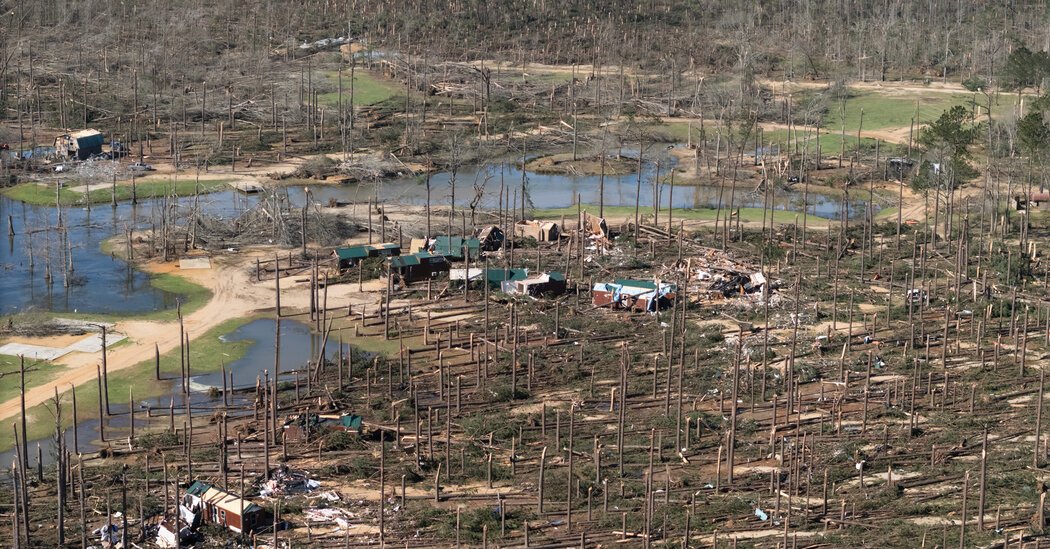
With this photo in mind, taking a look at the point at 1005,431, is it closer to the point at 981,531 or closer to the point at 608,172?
the point at 981,531

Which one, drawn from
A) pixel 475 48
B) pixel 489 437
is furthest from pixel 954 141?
pixel 475 48

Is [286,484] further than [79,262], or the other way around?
[79,262]

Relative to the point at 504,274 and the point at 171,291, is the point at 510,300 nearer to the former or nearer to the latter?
the point at 504,274

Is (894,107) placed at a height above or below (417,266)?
above

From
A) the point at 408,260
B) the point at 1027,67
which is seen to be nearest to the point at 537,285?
the point at 408,260

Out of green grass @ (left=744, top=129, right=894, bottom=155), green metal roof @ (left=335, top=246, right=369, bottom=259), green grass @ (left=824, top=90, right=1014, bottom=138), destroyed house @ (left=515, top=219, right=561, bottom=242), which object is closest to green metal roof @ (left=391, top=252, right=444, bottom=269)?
green metal roof @ (left=335, top=246, right=369, bottom=259)

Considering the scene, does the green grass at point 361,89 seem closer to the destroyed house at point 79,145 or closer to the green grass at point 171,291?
the destroyed house at point 79,145

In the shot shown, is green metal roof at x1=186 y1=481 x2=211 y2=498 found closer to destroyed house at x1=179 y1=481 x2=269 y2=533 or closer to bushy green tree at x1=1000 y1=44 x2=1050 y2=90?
destroyed house at x1=179 y1=481 x2=269 y2=533
